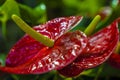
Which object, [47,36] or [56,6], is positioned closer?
[47,36]

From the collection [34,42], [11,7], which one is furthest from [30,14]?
[34,42]

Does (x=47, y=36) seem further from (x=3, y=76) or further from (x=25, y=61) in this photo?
(x=3, y=76)

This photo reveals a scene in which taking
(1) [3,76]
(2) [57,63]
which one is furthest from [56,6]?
(2) [57,63]

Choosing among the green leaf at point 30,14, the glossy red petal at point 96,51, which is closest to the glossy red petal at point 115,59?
the glossy red petal at point 96,51

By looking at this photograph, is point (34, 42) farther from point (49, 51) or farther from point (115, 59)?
point (115, 59)

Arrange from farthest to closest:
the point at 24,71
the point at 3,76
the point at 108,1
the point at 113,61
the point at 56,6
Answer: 1. the point at 108,1
2. the point at 56,6
3. the point at 3,76
4. the point at 113,61
5. the point at 24,71

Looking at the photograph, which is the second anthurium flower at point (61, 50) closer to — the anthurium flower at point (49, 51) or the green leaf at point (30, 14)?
the anthurium flower at point (49, 51)

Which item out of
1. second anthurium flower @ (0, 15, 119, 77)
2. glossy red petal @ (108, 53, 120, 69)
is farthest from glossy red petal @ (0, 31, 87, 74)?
glossy red petal @ (108, 53, 120, 69)
